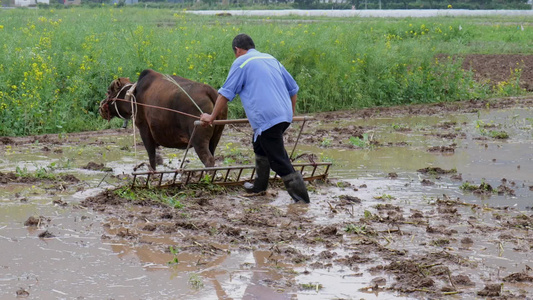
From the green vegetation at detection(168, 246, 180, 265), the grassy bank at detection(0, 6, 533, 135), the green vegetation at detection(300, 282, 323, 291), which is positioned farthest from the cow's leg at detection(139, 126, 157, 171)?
the green vegetation at detection(300, 282, 323, 291)

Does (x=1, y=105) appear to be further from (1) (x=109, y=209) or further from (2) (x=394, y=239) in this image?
(2) (x=394, y=239)

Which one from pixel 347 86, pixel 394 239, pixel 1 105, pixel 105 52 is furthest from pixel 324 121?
pixel 394 239

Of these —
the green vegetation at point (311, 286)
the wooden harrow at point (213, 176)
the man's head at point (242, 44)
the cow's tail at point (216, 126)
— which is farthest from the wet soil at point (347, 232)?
the man's head at point (242, 44)

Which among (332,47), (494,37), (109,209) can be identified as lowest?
(494,37)

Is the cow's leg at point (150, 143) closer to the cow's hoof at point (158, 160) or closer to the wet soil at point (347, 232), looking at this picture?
the cow's hoof at point (158, 160)

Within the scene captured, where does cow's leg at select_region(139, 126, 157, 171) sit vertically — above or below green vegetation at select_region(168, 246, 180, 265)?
below

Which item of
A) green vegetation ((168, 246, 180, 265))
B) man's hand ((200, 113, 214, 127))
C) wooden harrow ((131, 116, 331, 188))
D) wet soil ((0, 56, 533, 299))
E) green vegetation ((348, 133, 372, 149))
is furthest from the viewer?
green vegetation ((348, 133, 372, 149))

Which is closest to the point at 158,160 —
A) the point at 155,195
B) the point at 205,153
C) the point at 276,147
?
the point at 205,153

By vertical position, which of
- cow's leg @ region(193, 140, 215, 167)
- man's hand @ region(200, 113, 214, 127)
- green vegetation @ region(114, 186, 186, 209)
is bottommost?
green vegetation @ region(114, 186, 186, 209)

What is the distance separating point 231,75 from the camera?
780 cm

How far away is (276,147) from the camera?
8.02 m

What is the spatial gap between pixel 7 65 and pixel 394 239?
945 centimetres

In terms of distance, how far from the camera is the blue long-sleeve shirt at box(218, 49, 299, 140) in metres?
7.77

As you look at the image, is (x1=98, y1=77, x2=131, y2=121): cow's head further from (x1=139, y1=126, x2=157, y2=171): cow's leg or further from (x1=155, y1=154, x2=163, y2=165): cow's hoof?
(x1=155, y1=154, x2=163, y2=165): cow's hoof
